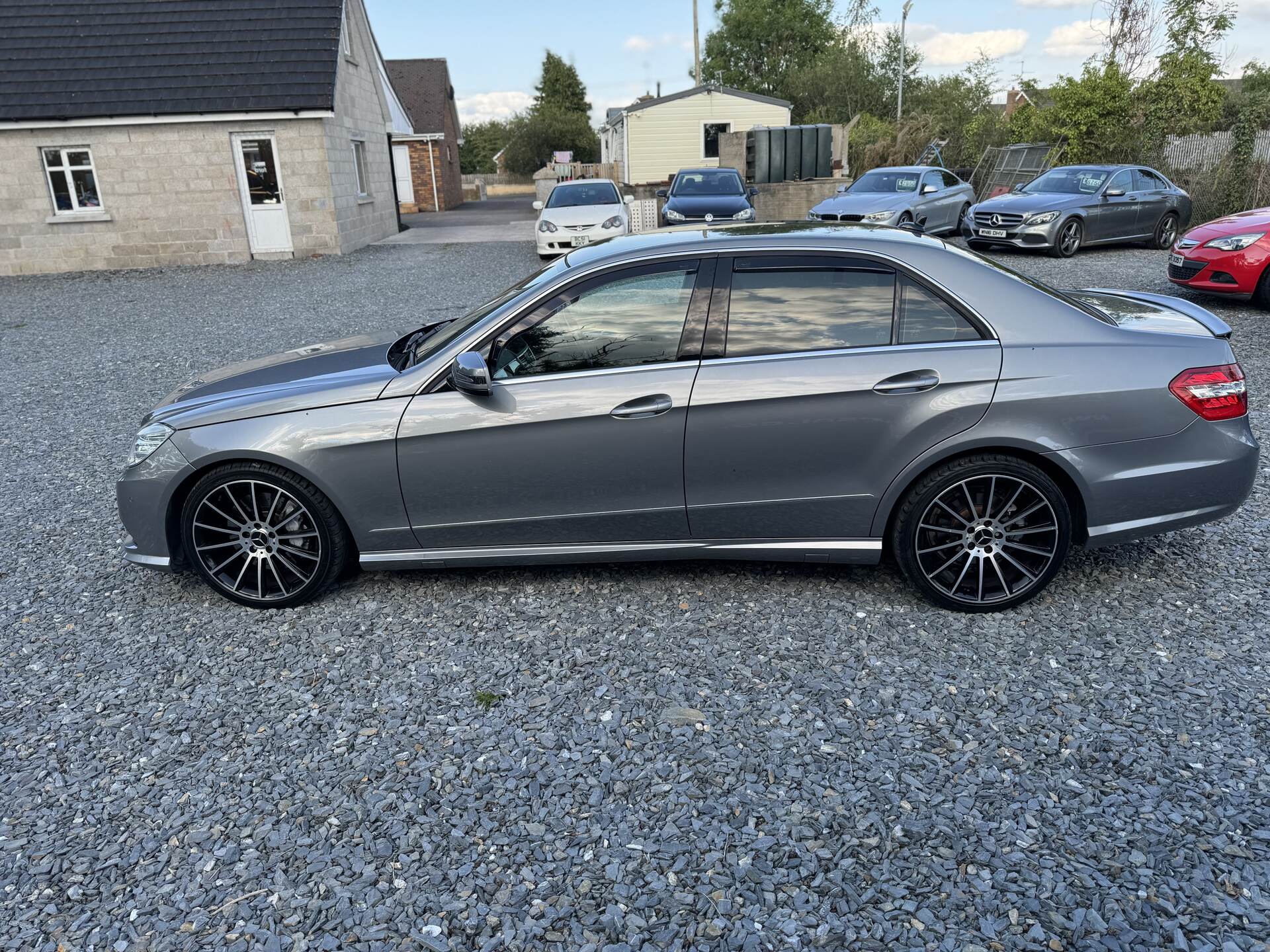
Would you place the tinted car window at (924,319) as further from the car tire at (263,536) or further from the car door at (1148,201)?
the car door at (1148,201)

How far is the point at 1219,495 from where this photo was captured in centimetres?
388

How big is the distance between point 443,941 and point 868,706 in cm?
174

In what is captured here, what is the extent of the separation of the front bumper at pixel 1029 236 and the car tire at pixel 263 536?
585 inches

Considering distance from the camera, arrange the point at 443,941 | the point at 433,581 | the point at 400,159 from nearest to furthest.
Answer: the point at 443,941 → the point at 433,581 → the point at 400,159

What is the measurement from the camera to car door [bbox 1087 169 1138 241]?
15.9 metres

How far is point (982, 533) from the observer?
3904 mm

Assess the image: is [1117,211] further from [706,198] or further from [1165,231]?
[706,198]

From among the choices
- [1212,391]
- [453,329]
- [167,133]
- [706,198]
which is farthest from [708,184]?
[1212,391]

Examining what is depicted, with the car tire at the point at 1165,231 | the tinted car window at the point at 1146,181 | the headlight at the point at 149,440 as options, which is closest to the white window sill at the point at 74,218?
the headlight at the point at 149,440

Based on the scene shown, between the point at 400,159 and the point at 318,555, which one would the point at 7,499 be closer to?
the point at 318,555

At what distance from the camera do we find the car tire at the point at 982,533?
12.5 ft

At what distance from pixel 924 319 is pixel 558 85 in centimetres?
7396

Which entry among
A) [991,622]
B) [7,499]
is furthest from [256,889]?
[7,499]

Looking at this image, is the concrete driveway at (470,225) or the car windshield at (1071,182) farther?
the concrete driveway at (470,225)
